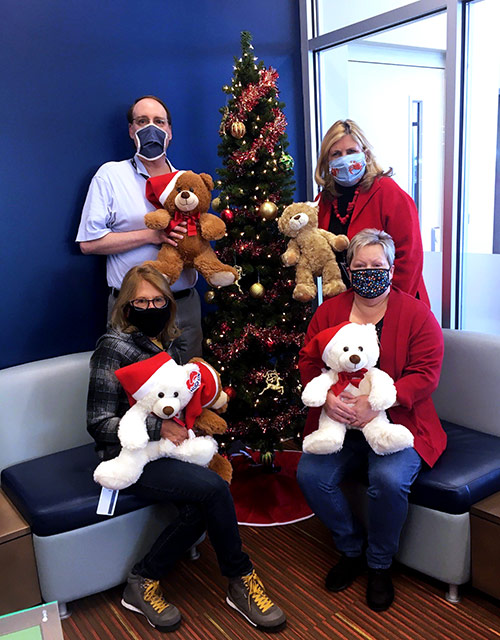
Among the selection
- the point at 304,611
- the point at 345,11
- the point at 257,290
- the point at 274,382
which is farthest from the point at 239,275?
the point at 345,11

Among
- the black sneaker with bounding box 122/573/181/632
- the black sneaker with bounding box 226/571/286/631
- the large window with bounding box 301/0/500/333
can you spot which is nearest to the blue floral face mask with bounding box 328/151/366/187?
the large window with bounding box 301/0/500/333

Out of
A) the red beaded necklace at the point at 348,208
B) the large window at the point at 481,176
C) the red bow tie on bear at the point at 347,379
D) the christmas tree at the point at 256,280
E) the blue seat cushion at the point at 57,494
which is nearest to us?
the blue seat cushion at the point at 57,494

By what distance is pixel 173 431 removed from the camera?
2.24 metres

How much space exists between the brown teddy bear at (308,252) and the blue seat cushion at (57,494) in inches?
45.6

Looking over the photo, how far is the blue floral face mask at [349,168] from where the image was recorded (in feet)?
8.74

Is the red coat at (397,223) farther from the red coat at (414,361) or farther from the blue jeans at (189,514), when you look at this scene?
the blue jeans at (189,514)

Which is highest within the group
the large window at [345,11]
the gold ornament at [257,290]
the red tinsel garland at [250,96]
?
the large window at [345,11]

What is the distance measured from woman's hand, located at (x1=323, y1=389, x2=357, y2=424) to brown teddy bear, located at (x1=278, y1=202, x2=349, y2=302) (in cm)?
61

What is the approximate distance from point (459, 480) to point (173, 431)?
104cm

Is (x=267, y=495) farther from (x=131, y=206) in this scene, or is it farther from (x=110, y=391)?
(x=131, y=206)

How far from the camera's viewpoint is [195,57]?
3.47 metres

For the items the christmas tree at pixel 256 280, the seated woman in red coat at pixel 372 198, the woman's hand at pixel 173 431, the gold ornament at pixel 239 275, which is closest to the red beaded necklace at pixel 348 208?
the seated woman in red coat at pixel 372 198

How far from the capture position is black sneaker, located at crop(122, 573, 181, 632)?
7.17ft

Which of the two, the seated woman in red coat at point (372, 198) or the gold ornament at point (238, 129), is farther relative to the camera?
the gold ornament at point (238, 129)
